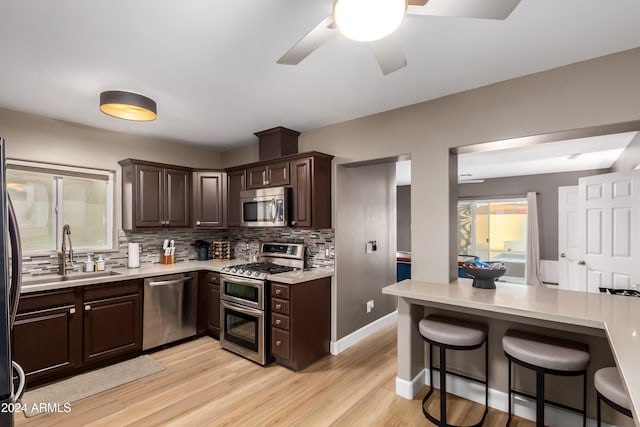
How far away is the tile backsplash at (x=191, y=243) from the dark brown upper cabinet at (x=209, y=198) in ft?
1.27

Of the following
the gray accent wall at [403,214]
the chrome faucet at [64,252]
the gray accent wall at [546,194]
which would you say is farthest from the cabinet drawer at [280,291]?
the gray accent wall at [403,214]

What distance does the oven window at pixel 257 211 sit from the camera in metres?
3.56

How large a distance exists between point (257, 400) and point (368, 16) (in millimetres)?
2673

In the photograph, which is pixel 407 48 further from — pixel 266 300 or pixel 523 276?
pixel 523 276

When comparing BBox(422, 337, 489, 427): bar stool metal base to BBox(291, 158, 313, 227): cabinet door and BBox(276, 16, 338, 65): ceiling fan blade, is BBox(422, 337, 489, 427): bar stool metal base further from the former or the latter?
BBox(276, 16, 338, 65): ceiling fan blade

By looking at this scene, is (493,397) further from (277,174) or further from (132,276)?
(132,276)

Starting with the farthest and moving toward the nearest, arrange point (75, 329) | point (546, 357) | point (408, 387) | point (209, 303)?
point (209, 303)
point (75, 329)
point (408, 387)
point (546, 357)

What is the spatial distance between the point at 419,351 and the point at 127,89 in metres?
3.21

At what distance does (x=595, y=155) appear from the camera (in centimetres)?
450

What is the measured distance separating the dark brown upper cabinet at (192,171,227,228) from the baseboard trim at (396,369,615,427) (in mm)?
2919

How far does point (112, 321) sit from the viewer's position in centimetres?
305

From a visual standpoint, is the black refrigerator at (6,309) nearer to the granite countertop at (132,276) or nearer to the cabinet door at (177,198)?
the granite countertop at (132,276)

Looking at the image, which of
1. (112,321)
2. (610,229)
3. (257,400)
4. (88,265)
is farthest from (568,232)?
(88,265)

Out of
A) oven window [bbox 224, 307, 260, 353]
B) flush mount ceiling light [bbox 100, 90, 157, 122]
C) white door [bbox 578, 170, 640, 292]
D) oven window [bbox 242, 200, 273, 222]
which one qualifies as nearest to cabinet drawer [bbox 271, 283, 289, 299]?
oven window [bbox 224, 307, 260, 353]
